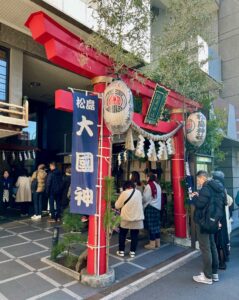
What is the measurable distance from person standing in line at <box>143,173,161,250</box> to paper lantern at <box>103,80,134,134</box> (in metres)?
2.78

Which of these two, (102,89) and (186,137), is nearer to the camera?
(102,89)

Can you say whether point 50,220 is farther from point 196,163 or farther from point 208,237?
point 208,237

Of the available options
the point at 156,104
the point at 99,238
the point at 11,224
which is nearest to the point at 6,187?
the point at 11,224

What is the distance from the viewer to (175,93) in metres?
7.86

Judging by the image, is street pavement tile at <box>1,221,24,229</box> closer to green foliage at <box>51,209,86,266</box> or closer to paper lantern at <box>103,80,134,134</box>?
green foliage at <box>51,209,86,266</box>

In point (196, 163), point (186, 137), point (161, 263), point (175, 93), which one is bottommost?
point (161, 263)

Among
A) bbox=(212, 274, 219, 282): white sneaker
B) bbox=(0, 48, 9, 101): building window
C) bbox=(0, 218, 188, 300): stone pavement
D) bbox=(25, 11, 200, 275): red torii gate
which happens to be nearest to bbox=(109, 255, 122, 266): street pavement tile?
bbox=(0, 218, 188, 300): stone pavement

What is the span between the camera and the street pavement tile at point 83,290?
181 inches

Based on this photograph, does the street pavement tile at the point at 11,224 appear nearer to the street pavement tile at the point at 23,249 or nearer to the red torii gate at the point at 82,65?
the street pavement tile at the point at 23,249

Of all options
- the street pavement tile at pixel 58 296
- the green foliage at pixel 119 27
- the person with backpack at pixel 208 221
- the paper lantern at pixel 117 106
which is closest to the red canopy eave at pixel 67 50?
the green foliage at pixel 119 27

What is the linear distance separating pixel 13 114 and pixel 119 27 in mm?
5838

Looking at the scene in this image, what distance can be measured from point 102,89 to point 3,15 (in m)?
5.72

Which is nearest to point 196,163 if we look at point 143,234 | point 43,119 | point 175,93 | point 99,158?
point 175,93

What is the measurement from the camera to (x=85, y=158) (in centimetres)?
501
